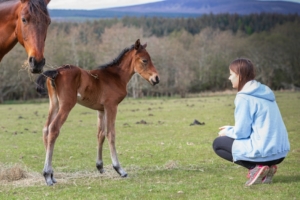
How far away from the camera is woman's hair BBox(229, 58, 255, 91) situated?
24.2 feet

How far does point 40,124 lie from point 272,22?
78440 mm

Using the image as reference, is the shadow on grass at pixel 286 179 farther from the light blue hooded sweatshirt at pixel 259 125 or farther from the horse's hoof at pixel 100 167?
the horse's hoof at pixel 100 167

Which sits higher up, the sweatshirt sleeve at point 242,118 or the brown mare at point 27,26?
the brown mare at point 27,26

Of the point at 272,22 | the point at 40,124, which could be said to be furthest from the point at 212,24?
the point at 40,124

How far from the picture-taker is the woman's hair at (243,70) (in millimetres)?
7367

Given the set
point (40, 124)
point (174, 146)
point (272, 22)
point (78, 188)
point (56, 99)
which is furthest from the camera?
point (272, 22)

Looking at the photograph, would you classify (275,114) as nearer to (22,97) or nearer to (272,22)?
(22,97)

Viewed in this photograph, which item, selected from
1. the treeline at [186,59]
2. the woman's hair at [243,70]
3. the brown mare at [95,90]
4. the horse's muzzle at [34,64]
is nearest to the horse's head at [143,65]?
the brown mare at [95,90]

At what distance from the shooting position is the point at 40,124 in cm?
2280

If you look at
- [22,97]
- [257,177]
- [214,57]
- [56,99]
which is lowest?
[22,97]

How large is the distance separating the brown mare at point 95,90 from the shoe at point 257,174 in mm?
2501

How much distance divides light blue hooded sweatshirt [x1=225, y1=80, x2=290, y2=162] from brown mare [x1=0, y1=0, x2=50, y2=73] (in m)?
3.12

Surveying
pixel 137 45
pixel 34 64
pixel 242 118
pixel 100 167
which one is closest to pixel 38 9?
pixel 34 64

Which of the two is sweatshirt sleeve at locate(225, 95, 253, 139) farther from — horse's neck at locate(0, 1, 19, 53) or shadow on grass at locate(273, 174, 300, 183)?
horse's neck at locate(0, 1, 19, 53)
